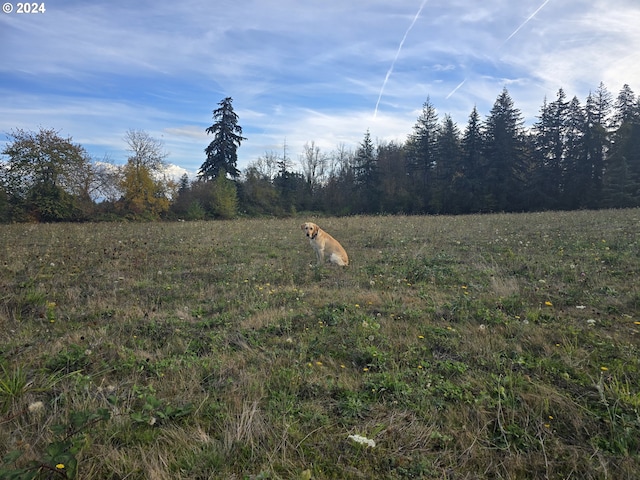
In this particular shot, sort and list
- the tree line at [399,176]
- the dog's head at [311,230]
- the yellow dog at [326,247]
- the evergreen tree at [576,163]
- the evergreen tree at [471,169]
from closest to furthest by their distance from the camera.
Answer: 1. the yellow dog at [326,247]
2. the dog's head at [311,230]
3. the tree line at [399,176]
4. the evergreen tree at [576,163]
5. the evergreen tree at [471,169]

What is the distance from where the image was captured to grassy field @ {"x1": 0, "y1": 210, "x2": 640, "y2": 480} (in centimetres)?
248

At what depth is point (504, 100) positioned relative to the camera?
44.1 metres

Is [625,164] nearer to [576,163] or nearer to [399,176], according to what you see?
[576,163]

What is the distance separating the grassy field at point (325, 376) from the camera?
2.48m

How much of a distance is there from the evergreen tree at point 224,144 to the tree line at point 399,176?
6.1 inches

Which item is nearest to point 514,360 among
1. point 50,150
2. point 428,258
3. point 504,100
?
point 428,258

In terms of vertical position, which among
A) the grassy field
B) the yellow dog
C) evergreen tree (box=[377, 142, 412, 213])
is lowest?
the grassy field

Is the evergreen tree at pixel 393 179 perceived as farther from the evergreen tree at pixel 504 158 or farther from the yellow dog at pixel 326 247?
the yellow dog at pixel 326 247

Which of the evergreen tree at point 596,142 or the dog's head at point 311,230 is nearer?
the dog's head at point 311,230

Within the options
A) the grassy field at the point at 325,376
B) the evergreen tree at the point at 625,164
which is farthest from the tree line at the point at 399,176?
the grassy field at the point at 325,376

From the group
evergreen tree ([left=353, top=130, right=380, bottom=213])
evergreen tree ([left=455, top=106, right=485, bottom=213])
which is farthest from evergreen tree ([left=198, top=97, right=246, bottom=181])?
evergreen tree ([left=455, top=106, right=485, bottom=213])

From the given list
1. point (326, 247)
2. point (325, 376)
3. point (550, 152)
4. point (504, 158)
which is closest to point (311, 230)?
point (326, 247)

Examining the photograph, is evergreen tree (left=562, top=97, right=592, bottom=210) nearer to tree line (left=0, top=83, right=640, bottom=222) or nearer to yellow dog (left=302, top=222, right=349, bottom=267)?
tree line (left=0, top=83, right=640, bottom=222)

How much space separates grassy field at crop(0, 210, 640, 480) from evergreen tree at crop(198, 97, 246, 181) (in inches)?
1782
